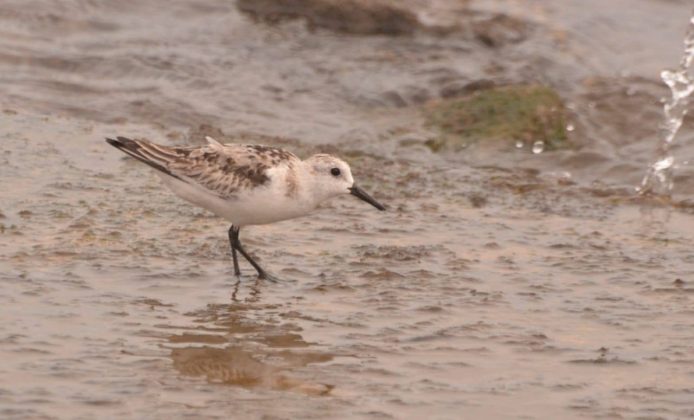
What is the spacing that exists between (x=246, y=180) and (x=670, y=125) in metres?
5.95

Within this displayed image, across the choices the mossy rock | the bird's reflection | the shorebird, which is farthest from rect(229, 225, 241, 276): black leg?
the mossy rock

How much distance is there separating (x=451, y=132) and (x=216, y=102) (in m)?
2.56

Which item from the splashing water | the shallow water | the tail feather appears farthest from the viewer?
the splashing water

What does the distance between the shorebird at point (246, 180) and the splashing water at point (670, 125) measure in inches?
147

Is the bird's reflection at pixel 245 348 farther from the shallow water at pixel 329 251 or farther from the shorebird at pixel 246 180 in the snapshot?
the shorebird at pixel 246 180

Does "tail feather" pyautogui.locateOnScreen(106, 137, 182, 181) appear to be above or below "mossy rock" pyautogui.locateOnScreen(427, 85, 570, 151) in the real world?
below

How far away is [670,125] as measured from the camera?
1305 cm

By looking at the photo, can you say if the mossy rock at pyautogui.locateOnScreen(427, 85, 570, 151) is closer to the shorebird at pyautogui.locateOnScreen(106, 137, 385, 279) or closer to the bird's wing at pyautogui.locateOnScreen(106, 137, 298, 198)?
the shorebird at pyautogui.locateOnScreen(106, 137, 385, 279)

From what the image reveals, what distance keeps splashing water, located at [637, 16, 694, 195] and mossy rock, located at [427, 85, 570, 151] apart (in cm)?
102

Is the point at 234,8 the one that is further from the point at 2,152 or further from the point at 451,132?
the point at 2,152

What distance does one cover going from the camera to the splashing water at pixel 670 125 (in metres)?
11.6

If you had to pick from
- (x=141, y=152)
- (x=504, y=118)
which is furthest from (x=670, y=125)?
(x=141, y=152)

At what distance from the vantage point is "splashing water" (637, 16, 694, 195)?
11.6m

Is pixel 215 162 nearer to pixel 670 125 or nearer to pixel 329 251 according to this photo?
pixel 329 251
